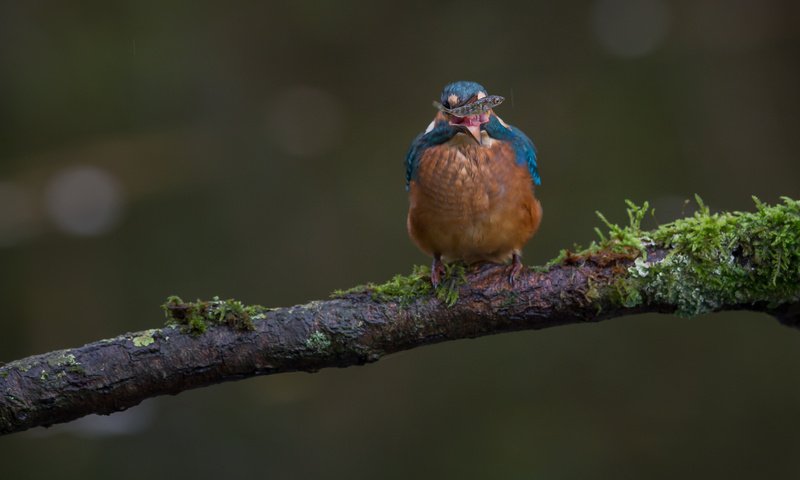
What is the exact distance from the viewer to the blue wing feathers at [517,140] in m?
2.55

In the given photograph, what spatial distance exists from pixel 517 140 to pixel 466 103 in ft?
0.96

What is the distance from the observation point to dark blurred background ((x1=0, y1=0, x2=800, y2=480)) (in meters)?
4.29

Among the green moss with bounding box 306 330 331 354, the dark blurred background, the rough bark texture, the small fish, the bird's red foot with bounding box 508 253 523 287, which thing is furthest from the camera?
the dark blurred background

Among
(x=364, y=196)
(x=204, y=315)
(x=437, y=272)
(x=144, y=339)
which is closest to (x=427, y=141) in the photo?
(x=437, y=272)

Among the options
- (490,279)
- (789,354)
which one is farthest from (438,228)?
(789,354)

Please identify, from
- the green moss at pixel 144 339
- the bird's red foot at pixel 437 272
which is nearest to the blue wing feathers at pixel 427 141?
the bird's red foot at pixel 437 272

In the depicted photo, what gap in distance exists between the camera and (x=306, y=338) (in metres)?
2.08

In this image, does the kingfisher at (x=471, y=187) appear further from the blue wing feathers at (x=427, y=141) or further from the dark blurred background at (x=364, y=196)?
the dark blurred background at (x=364, y=196)

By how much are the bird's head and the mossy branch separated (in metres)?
0.50

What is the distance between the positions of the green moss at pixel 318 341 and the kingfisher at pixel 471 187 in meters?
0.44

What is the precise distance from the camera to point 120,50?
455 centimetres

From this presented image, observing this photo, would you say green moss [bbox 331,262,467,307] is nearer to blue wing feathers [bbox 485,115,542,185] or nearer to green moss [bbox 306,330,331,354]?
green moss [bbox 306,330,331,354]

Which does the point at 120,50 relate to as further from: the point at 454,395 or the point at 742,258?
the point at 742,258

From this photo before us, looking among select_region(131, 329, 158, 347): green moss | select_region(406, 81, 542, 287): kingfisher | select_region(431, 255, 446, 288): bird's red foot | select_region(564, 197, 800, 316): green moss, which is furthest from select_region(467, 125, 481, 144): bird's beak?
select_region(131, 329, 158, 347): green moss
